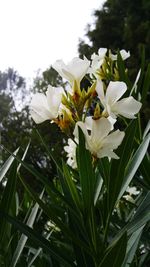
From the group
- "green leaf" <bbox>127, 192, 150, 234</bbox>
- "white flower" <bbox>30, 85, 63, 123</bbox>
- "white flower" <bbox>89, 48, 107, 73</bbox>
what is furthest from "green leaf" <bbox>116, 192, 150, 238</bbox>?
"white flower" <bbox>89, 48, 107, 73</bbox>

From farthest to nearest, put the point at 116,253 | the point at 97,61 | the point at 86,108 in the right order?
the point at 97,61, the point at 86,108, the point at 116,253

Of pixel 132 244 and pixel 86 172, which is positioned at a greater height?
pixel 86 172

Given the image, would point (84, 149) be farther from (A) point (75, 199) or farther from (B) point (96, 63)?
(B) point (96, 63)

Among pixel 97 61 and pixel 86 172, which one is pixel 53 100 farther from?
pixel 97 61

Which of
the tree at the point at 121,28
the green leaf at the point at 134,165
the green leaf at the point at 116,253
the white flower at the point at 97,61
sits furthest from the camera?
the tree at the point at 121,28

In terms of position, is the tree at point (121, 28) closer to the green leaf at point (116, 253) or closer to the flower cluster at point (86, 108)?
the flower cluster at point (86, 108)

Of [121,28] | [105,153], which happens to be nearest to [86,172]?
[105,153]

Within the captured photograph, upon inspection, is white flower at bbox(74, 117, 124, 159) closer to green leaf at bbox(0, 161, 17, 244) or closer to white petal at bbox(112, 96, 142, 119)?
white petal at bbox(112, 96, 142, 119)

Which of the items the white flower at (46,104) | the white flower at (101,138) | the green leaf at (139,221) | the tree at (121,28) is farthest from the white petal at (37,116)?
the tree at (121,28)
